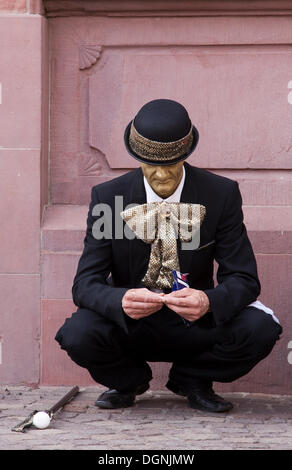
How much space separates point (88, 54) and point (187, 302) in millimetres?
2114

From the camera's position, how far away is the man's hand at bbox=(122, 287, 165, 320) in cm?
430

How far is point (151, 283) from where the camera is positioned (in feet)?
15.2

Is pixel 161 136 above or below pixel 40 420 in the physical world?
above

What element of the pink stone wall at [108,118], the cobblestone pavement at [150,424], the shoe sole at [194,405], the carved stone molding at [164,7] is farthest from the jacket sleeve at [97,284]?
the carved stone molding at [164,7]

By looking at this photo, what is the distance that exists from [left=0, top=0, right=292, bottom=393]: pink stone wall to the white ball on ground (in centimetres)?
117

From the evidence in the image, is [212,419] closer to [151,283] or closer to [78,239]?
[151,283]

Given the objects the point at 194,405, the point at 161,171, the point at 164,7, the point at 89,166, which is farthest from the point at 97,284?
the point at 164,7

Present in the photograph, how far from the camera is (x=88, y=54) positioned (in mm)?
5793

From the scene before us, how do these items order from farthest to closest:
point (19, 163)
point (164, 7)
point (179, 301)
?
point (164, 7), point (19, 163), point (179, 301)

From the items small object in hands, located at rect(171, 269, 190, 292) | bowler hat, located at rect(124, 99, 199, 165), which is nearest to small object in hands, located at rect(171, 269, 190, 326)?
small object in hands, located at rect(171, 269, 190, 292)

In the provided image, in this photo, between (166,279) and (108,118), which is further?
(108,118)

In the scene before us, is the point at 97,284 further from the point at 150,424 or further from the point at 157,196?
the point at 150,424

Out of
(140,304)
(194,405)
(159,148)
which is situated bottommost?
(194,405)

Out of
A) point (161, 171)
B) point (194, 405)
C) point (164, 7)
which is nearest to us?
point (161, 171)
